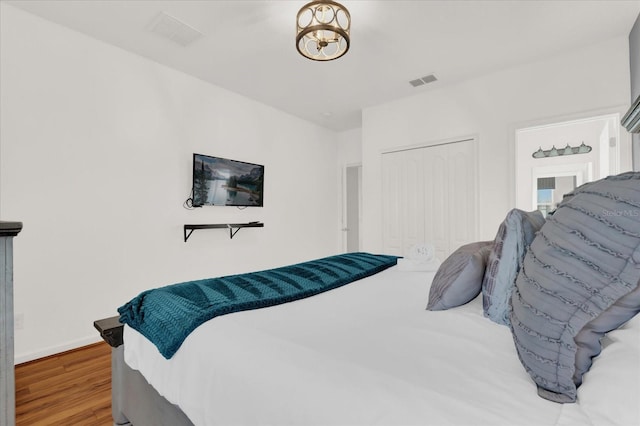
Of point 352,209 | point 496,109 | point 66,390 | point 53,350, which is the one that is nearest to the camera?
point 66,390

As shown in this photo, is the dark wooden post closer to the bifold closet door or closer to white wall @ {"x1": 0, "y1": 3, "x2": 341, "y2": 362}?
white wall @ {"x1": 0, "y1": 3, "x2": 341, "y2": 362}

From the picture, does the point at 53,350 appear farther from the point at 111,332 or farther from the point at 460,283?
the point at 460,283

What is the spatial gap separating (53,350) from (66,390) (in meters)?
0.73

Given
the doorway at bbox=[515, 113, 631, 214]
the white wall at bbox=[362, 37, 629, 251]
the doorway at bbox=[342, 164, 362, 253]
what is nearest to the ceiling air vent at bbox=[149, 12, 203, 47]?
the white wall at bbox=[362, 37, 629, 251]

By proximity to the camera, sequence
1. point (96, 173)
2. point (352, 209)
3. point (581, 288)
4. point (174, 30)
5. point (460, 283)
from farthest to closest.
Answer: point (352, 209) < point (96, 173) < point (174, 30) < point (460, 283) < point (581, 288)

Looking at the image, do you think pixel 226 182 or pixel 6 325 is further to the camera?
pixel 226 182

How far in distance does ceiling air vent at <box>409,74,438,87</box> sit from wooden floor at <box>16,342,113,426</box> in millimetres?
3964

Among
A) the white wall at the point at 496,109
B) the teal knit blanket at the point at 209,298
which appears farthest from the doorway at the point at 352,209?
the teal knit blanket at the point at 209,298

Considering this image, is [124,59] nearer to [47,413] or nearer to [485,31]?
[47,413]

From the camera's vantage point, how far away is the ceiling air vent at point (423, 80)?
3.40 m

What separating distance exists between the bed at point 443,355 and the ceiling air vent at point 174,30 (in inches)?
96.8

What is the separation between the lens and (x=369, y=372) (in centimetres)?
74

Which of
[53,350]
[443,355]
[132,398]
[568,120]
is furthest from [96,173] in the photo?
[568,120]

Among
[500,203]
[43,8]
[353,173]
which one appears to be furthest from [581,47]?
[43,8]
